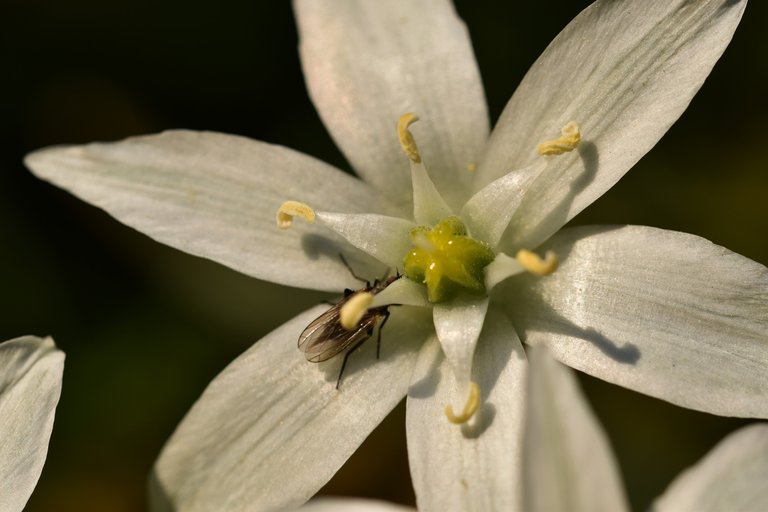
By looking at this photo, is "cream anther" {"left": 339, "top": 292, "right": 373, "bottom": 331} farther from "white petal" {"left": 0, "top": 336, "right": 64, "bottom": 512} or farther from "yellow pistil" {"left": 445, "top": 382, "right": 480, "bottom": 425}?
"white petal" {"left": 0, "top": 336, "right": 64, "bottom": 512}

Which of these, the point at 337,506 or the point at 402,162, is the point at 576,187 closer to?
the point at 402,162

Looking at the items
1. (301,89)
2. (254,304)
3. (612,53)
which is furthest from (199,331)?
(612,53)

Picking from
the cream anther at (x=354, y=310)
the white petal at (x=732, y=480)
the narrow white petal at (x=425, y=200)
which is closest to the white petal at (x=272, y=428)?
the cream anther at (x=354, y=310)

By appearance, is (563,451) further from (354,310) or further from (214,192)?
(214,192)

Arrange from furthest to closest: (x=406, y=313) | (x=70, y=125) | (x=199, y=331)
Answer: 1. (x=70, y=125)
2. (x=199, y=331)
3. (x=406, y=313)

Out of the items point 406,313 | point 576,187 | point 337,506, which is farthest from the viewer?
point 406,313

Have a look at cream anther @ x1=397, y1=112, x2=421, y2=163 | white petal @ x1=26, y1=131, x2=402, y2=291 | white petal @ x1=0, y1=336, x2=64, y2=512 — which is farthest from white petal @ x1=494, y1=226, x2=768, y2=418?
white petal @ x1=0, y1=336, x2=64, y2=512
